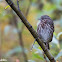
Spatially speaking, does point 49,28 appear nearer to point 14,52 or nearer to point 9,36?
point 14,52

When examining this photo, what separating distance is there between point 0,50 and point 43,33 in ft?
4.72

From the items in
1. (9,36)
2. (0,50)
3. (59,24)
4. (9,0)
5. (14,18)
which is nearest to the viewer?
(9,0)

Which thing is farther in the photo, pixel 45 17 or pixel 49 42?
pixel 45 17

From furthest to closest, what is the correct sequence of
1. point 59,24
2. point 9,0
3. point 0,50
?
point 0,50 < point 59,24 < point 9,0

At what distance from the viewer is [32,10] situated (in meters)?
4.88

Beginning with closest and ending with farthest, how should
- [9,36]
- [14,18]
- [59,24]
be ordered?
[14,18], [59,24], [9,36]

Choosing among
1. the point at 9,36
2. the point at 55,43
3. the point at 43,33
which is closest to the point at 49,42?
the point at 43,33

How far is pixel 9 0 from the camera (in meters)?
1.46

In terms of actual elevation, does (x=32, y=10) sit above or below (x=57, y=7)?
above

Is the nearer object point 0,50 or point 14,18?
point 14,18

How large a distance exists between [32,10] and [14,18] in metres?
1.27

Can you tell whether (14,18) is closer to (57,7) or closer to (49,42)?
(49,42)

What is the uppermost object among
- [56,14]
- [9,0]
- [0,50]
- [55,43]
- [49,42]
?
[56,14]

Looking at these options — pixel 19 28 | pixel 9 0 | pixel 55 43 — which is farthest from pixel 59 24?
pixel 9 0
